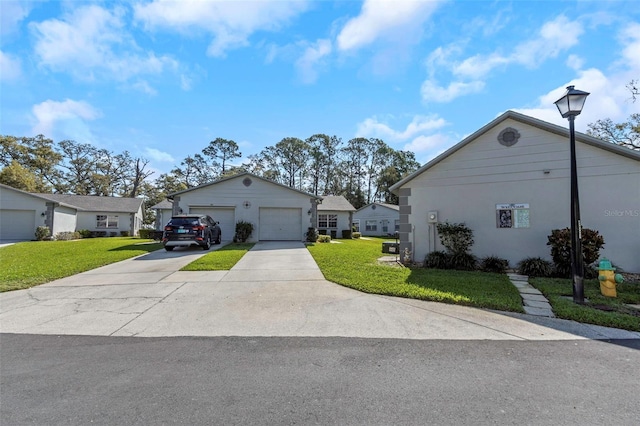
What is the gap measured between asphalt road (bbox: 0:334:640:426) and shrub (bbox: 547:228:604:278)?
4450 mm

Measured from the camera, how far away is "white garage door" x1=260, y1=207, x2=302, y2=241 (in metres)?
19.8

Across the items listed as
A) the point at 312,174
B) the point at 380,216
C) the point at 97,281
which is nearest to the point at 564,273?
the point at 97,281

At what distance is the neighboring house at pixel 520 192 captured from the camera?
27.6 ft

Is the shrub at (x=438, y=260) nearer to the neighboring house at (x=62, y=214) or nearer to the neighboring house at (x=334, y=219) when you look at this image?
the neighboring house at (x=334, y=219)

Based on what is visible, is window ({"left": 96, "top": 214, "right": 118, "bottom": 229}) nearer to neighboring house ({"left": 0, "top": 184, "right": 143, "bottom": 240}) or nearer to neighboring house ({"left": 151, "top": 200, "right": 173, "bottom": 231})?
neighboring house ({"left": 0, "top": 184, "right": 143, "bottom": 240})

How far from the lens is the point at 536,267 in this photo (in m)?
8.74

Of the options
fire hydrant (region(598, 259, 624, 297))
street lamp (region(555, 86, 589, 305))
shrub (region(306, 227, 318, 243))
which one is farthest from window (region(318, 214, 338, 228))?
street lamp (region(555, 86, 589, 305))

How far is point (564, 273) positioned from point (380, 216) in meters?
26.6

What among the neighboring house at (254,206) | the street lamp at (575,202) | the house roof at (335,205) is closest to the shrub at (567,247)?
the street lamp at (575,202)

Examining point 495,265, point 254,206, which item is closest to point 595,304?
point 495,265

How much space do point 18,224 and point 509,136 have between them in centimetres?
3027

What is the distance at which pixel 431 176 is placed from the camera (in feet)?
35.8

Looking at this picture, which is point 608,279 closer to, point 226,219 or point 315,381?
point 315,381

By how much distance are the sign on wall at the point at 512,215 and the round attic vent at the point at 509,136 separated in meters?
1.96
